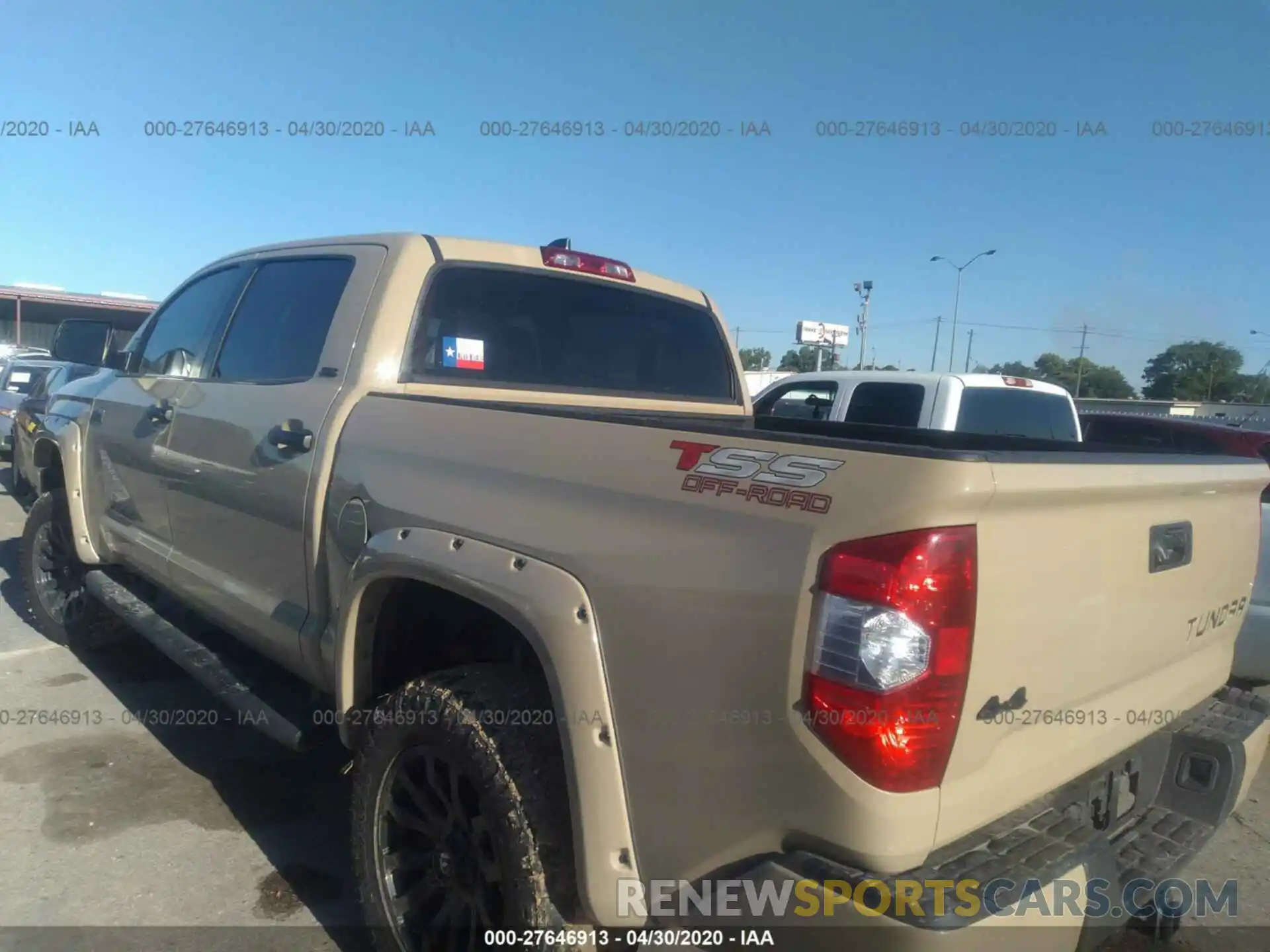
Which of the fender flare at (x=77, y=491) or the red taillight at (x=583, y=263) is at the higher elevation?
the red taillight at (x=583, y=263)

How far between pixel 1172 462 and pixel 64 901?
11.5ft

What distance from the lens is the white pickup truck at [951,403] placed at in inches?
268

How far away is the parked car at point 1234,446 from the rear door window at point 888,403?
1.55 m

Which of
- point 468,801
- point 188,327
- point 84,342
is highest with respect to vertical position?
point 188,327

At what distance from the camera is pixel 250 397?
3289 mm

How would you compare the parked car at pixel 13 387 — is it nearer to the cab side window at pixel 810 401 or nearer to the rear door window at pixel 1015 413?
the cab side window at pixel 810 401

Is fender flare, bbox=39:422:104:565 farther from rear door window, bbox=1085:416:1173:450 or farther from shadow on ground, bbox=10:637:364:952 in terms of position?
rear door window, bbox=1085:416:1173:450

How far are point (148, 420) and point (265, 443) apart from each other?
127 cm

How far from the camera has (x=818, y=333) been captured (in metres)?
28.3

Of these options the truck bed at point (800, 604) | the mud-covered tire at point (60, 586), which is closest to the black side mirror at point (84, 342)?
the mud-covered tire at point (60, 586)

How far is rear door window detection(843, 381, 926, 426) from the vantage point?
695 cm

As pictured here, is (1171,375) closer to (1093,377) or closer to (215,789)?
(1093,377)

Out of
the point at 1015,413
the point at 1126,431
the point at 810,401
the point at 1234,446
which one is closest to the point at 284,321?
the point at 810,401

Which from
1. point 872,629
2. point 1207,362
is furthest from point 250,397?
point 1207,362
